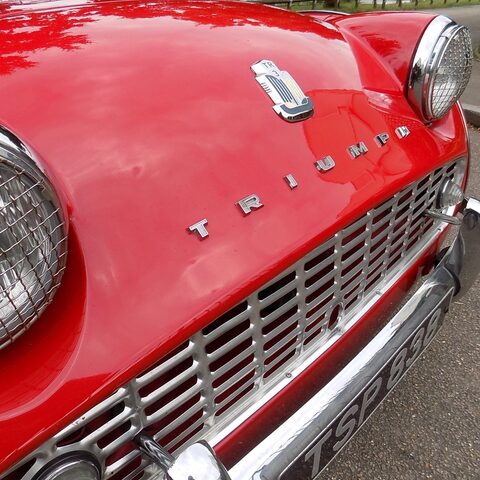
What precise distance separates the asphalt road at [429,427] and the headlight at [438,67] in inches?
39.9

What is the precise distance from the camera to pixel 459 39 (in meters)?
1.56

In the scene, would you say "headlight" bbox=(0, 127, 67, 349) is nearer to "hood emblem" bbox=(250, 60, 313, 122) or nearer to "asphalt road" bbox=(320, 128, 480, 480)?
"hood emblem" bbox=(250, 60, 313, 122)

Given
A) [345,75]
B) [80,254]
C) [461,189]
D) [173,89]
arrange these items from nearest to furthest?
[80,254] → [173,89] → [345,75] → [461,189]

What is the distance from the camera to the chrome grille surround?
0.85m

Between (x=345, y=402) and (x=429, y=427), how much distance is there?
83 cm

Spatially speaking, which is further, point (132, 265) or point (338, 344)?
point (338, 344)

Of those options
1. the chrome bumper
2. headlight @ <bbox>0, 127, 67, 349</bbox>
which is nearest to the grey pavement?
the chrome bumper

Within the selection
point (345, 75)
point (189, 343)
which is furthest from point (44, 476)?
point (345, 75)

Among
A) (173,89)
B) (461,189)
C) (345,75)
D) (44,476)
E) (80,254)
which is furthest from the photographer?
(461,189)

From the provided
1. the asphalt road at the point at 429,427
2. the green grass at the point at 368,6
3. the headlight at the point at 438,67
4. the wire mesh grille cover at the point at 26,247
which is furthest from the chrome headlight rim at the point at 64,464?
the green grass at the point at 368,6

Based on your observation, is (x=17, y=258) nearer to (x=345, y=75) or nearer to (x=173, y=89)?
(x=173, y=89)

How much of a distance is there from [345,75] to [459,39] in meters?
0.41

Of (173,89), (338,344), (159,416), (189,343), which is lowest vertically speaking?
(338,344)

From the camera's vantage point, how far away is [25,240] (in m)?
0.80
